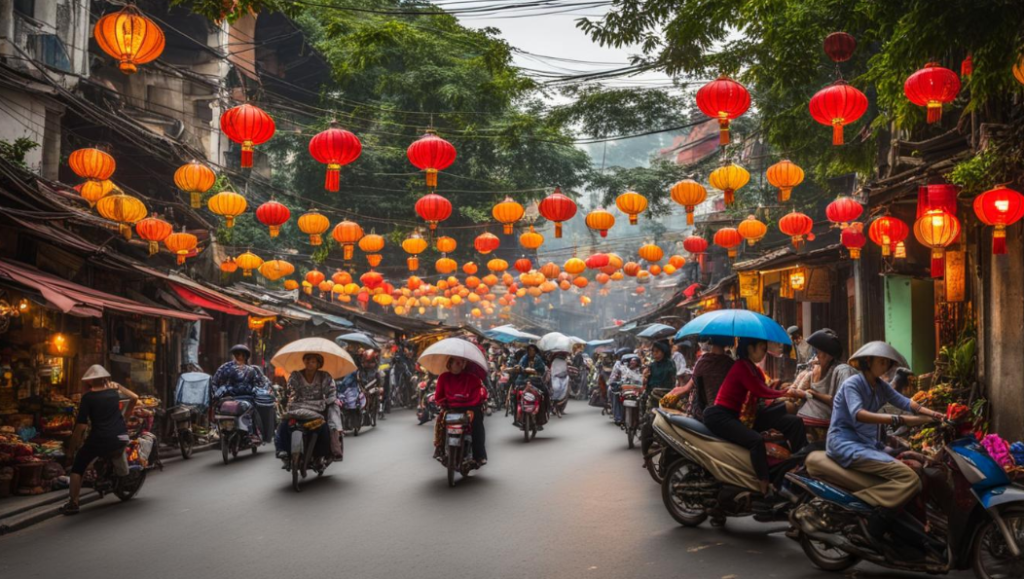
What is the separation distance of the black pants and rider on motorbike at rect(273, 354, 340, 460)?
17.6 feet

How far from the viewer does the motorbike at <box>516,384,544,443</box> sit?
16281 millimetres

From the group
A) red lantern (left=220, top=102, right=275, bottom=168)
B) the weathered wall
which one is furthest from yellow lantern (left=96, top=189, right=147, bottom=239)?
the weathered wall

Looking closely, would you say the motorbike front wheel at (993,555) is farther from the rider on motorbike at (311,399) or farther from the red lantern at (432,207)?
the red lantern at (432,207)

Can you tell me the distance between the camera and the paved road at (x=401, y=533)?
644cm

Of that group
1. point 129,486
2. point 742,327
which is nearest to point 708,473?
point 742,327

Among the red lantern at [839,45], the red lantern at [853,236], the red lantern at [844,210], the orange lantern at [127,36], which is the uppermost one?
the red lantern at [839,45]

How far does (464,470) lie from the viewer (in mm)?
11023

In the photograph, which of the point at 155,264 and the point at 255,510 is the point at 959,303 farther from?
the point at 155,264

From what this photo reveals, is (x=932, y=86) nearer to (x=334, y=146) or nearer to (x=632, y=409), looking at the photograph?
(x=632, y=409)

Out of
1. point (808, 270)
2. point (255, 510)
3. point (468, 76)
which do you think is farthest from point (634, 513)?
point (468, 76)

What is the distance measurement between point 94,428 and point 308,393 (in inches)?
98.0

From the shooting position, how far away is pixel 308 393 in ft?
35.7

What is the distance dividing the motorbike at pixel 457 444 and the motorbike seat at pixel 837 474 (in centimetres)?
517

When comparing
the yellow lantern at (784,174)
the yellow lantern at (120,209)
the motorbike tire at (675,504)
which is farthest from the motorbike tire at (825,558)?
the yellow lantern at (120,209)
